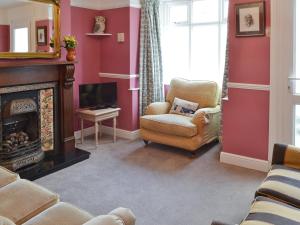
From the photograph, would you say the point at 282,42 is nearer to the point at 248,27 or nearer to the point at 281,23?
the point at 281,23

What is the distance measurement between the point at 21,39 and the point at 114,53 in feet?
5.38

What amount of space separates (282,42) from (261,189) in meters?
1.82

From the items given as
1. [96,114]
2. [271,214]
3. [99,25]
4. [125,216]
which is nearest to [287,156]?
[271,214]

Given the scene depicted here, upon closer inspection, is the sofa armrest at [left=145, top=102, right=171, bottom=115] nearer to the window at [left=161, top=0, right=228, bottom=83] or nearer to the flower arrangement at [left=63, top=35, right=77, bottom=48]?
the window at [left=161, top=0, right=228, bottom=83]

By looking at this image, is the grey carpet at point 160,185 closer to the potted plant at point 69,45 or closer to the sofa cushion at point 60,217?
the sofa cushion at point 60,217

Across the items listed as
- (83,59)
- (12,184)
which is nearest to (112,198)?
(12,184)

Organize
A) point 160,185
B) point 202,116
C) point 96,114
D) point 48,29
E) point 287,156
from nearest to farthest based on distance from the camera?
point 287,156 < point 160,185 < point 48,29 < point 202,116 < point 96,114

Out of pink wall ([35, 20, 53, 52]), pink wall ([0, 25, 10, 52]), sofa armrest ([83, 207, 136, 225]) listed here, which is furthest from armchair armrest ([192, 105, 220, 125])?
sofa armrest ([83, 207, 136, 225])

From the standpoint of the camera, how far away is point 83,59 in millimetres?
4758

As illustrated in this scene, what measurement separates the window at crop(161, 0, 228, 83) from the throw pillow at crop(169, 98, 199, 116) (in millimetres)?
580

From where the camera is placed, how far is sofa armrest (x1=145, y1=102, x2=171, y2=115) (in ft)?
14.3

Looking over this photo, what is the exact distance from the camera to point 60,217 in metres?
1.58

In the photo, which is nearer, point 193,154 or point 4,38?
point 4,38

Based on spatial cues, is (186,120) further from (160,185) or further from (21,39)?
(21,39)
